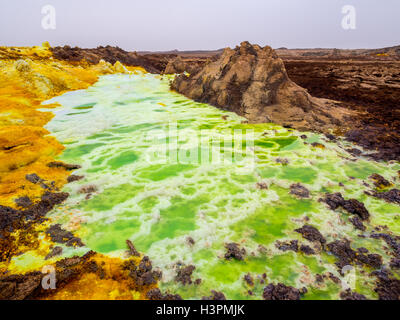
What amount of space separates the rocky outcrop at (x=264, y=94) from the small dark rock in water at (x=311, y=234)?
7.40 meters

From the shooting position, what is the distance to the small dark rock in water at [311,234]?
4766 millimetres

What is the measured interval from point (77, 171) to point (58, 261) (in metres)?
3.95

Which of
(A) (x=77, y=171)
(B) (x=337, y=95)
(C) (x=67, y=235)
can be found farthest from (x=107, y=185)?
(B) (x=337, y=95)

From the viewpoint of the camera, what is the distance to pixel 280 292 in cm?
370

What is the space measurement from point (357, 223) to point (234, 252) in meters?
2.93

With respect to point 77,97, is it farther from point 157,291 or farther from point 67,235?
point 157,291

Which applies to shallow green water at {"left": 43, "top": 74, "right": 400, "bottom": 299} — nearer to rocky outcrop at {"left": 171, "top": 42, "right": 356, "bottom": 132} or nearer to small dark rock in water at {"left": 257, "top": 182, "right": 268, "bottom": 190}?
small dark rock in water at {"left": 257, "top": 182, "right": 268, "bottom": 190}

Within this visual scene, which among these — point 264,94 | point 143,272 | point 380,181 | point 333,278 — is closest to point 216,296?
point 143,272

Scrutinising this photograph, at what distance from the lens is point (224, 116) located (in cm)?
1370

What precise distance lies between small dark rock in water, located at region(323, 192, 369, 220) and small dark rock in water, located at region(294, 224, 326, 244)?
1.18 meters

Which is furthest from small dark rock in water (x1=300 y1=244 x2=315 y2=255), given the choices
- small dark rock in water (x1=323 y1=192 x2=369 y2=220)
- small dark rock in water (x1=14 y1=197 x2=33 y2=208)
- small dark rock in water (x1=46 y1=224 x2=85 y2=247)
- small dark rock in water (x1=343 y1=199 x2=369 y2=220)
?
small dark rock in water (x1=14 y1=197 x2=33 y2=208)

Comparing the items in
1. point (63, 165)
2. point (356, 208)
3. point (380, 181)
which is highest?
point (63, 165)

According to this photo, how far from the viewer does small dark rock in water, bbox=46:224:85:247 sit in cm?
462

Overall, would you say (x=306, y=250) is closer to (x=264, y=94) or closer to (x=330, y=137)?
(x=330, y=137)
